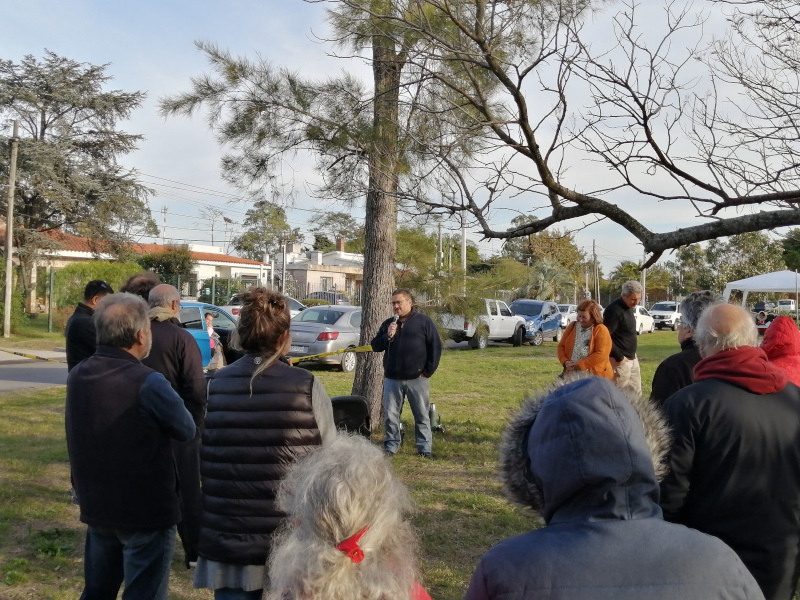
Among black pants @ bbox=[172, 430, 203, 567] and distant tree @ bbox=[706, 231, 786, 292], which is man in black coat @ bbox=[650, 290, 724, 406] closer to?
black pants @ bbox=[172, 430, 203, 567]

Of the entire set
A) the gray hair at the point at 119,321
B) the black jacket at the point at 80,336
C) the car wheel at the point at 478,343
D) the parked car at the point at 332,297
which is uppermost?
the parked car at the point at 332,297

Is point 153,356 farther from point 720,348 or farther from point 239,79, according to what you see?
point 239,79

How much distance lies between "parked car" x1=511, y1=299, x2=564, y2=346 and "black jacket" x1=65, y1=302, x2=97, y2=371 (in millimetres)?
20875

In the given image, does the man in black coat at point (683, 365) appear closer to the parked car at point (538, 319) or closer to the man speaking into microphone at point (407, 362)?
the man speaking into microphone at point (407, 362)

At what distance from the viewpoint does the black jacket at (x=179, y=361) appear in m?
4.16

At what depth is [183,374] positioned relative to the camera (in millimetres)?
4238

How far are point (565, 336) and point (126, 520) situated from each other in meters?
5.17

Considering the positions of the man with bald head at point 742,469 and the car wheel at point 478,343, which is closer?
the man with bald head at point 742,469

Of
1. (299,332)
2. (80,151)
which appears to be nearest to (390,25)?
(299,332)

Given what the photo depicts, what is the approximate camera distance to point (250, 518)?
267 cm

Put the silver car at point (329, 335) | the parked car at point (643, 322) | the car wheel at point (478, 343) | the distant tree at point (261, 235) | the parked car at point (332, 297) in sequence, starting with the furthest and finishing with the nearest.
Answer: the distant tree at point (261, 235) → the parked car at point (332, 297) → the parked car at point (643, 322) → the car wheel at point (478, 343) → the silver car at point (329, 335)

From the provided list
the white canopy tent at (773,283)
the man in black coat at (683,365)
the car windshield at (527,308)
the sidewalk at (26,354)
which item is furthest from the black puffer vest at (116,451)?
the white canopy tent at (773,283)

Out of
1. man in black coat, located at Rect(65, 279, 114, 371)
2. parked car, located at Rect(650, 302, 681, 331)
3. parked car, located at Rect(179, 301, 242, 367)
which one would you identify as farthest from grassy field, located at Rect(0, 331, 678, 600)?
parked car, located at Rect(650, 302, 681, 331)

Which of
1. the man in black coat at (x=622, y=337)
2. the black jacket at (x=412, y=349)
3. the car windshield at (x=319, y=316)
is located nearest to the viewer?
the black jacket at (x=412, y=349)
